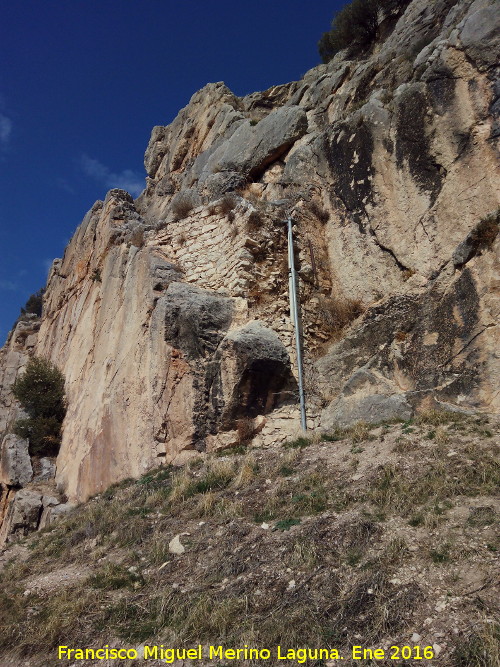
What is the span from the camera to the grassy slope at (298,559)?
12.3 feet

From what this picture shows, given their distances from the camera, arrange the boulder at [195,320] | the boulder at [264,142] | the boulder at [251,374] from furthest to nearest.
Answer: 1. the boulder at [264,142]
2. the boulder at [195,320]
3. the boulder at [251,374]

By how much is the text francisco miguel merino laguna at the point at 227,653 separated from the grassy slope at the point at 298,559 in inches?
2.7

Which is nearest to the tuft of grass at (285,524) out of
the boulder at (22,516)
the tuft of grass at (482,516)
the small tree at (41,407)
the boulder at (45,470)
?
the tuft of grass at (482,516)

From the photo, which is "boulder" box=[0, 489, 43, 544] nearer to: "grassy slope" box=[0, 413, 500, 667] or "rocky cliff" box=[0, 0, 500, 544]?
"rocky cliff" box=[0, 0, 500, 544]

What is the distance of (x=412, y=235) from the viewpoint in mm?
9062

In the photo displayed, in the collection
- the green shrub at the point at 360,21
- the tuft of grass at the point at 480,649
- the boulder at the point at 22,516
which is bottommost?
the tuft of grass at the point at 480,649

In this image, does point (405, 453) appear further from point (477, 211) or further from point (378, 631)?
point (477, 211)

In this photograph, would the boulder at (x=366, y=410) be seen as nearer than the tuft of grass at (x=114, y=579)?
No

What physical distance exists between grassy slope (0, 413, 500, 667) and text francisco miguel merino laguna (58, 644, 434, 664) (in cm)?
7

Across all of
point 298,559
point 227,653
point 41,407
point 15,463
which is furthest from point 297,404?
point 41,407

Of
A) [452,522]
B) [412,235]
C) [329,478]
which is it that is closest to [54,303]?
[412,235]

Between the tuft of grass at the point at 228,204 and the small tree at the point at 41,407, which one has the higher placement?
the tuft of grass at the point at 228,204

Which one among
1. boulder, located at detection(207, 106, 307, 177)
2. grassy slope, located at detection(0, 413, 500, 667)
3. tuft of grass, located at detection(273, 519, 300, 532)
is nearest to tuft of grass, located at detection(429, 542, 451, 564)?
grassy slope, located at detection(0, 413, 500, 667)

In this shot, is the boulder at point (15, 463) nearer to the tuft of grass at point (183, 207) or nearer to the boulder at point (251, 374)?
the tuft of grass at point (183, 207)
